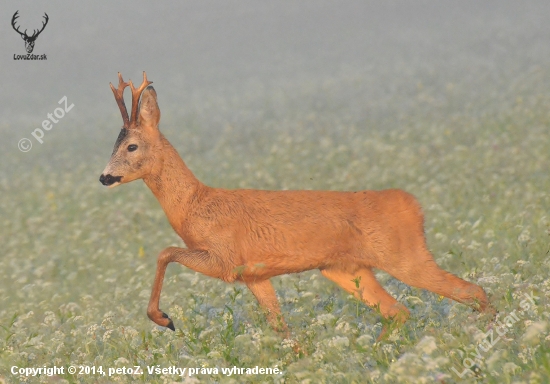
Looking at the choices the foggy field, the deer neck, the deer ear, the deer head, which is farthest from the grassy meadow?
the deer ear

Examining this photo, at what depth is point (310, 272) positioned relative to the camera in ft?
39.0

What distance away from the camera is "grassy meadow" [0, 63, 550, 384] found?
21.5ft

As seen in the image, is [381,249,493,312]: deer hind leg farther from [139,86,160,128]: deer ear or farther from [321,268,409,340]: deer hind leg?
[139,86,160,128]: deer ear

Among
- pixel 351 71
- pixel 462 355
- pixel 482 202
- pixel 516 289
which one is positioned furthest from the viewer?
pixel 351 71

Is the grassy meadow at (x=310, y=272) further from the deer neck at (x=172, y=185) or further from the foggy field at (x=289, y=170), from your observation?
the deer neck at (x=172, y=185)

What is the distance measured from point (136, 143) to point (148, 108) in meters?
0.36

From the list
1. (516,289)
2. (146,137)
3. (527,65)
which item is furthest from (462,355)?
(527,65)

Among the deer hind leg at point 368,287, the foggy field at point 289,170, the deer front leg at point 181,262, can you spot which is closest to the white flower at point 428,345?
the foggy field at point 289,170

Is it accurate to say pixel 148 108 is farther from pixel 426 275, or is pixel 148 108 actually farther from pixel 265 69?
pixel 265 69

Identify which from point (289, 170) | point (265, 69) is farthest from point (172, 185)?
point (265, 69)

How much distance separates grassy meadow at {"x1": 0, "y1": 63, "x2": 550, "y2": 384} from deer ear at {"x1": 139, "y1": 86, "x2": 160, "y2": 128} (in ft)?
5.64

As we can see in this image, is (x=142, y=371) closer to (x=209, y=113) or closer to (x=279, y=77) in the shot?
(x=209, y=113)

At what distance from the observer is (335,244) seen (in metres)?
8.14

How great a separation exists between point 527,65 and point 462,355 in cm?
1952
